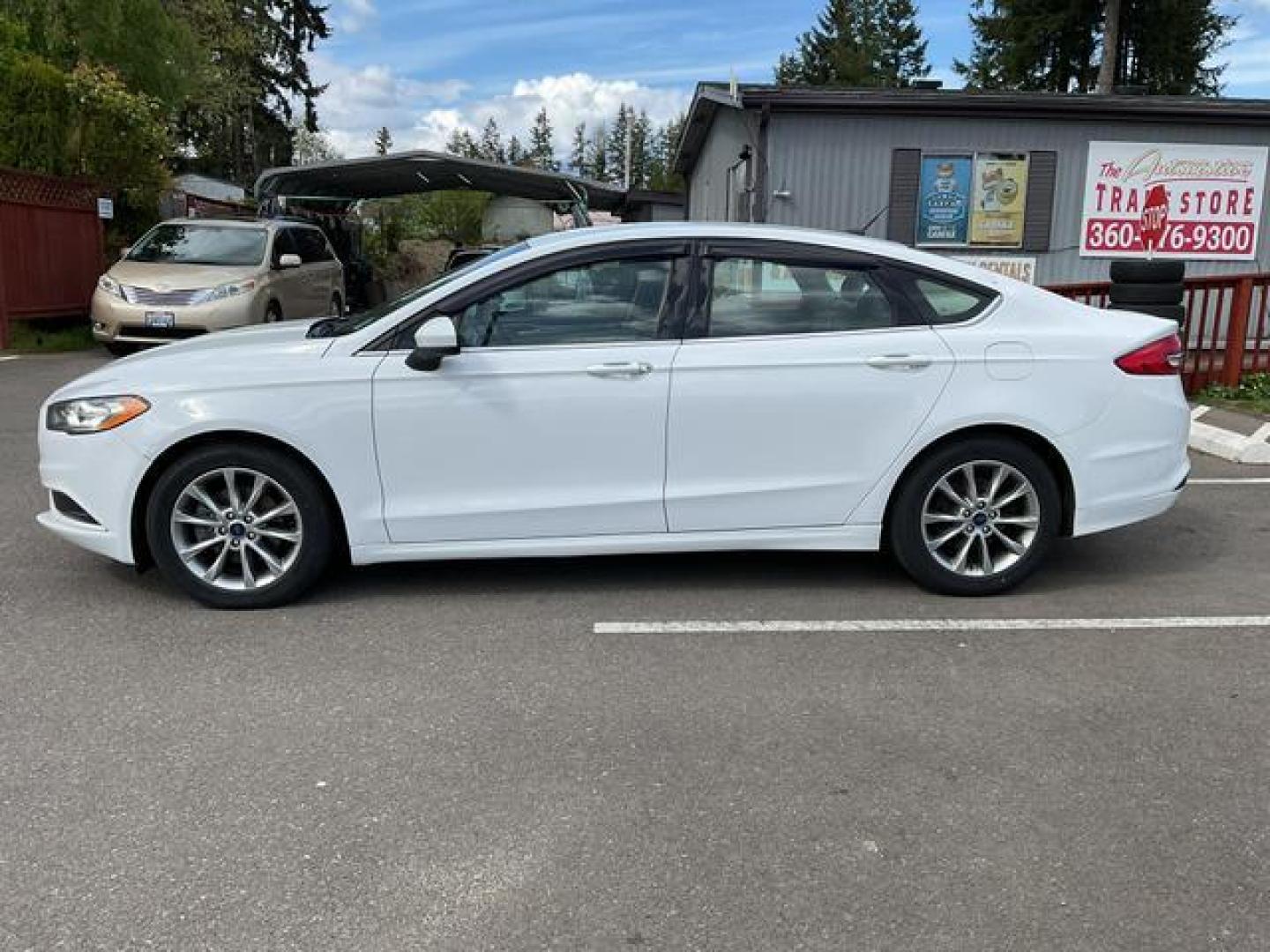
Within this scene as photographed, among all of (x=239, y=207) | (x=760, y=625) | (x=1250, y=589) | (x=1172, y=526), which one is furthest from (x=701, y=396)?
(x=239, y=207)

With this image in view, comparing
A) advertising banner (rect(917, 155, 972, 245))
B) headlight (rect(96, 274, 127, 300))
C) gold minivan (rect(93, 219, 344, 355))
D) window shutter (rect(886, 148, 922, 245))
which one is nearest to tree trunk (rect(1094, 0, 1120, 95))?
advertising banner (rect(917, 155, 972, 245))

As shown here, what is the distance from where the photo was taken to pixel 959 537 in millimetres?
4941

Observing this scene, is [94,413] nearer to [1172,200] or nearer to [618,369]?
[618,369]

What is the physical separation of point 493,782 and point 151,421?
7.58ft

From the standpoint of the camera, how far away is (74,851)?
9.43 ft

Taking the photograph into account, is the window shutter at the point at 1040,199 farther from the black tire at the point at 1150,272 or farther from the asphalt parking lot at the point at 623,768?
the asphalt parking lot at the point at 623,768

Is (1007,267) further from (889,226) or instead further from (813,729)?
(813,729)

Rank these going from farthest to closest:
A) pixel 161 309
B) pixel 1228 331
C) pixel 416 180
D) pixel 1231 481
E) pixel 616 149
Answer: pixel 616 149 → pixel 416 180 → pixel 161 309 → pixel 1228 331 → pixel 1231 481

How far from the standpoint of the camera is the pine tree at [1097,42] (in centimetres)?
2977

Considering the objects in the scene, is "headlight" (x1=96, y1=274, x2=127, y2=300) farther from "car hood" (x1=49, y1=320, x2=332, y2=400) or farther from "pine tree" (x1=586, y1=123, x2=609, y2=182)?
"pine tree" (x1=586, y1=123, x2=609, y2=182)

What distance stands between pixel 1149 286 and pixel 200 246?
10519 millimetres

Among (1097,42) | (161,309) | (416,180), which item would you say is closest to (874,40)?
(1097,42)

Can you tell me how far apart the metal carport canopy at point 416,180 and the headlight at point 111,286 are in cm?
736

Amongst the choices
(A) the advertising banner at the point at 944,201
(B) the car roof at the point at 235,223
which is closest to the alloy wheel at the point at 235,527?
(B) the car roof at the point at 235,223
